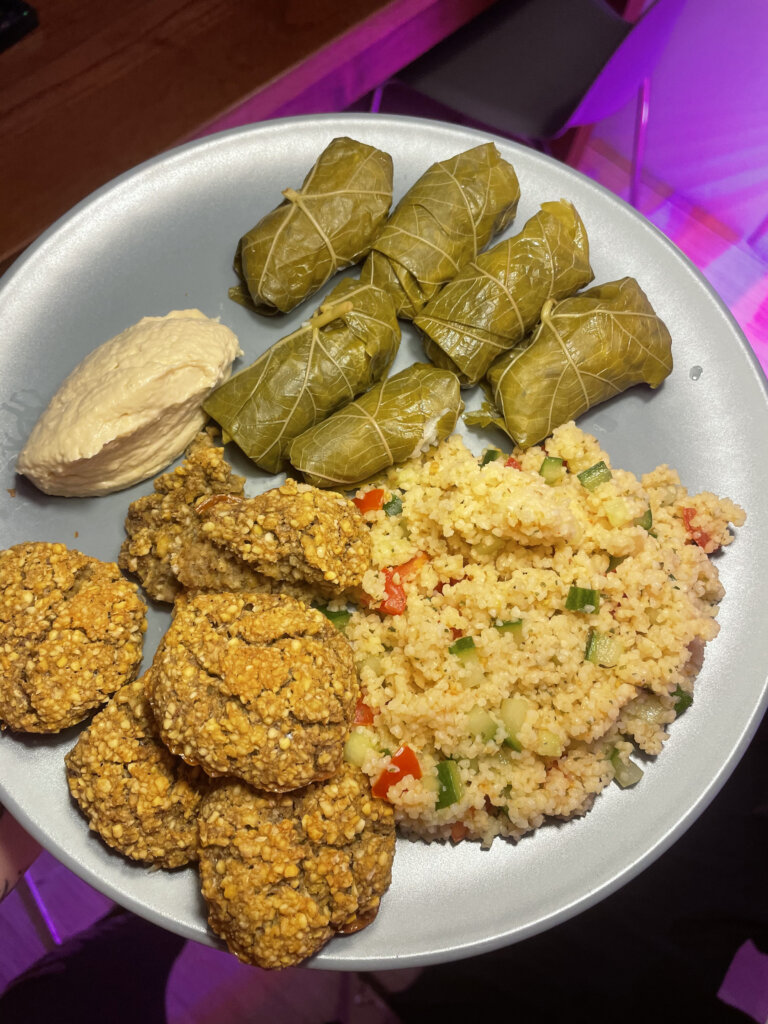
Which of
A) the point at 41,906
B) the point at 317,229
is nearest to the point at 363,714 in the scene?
the point at 317,229

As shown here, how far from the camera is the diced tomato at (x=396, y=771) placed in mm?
2459

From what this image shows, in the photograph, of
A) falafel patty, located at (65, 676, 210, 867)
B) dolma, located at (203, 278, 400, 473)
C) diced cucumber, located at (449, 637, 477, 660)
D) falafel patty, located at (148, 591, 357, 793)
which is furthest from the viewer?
dolma, located at (203, 278, 400, 473)

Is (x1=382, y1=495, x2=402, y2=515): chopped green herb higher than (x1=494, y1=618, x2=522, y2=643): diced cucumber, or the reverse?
(x1=382, y1=495, x2=402, y2=515): chopped green herb

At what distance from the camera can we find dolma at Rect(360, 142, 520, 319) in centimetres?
305

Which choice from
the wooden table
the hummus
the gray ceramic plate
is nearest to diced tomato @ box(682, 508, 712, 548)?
the gray ceramic plate

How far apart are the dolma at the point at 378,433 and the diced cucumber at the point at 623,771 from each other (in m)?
1.24

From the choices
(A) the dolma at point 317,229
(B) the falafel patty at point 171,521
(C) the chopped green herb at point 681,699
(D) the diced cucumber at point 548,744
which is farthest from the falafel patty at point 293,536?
(C) the chopped green herb at point 681,699

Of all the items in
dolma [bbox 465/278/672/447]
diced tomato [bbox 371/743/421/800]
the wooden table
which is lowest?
diced tomato [bbox 371/743/421/800]

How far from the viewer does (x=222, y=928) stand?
233cm

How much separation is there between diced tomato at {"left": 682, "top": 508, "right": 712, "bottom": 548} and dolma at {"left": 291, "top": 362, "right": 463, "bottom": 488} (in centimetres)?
89

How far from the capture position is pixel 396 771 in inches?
97.0

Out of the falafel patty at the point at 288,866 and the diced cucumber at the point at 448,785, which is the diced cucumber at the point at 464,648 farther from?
the falafel patty at the point at 288,866

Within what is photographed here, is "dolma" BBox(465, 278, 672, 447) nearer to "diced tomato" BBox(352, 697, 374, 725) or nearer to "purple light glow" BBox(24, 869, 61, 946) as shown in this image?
"diced tomato" BBox(352, 697, 374, 725)

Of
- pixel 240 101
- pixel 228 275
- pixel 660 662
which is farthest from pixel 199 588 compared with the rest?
pixel 240 101
